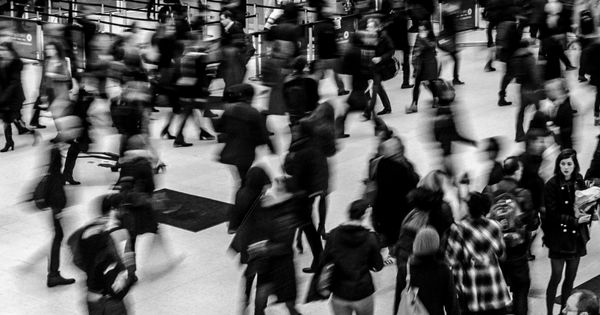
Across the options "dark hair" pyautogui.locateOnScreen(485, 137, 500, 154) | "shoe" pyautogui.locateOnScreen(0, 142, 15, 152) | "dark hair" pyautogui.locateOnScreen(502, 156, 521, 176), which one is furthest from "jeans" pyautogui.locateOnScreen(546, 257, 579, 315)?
"shoe" pyautogui.locateOnScreen(0, 142, 15, 152)

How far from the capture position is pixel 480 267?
7.45m

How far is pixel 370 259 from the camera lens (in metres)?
7.74

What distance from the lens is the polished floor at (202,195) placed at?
965 cm

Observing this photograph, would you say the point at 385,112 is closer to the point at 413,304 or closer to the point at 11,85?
the point at 11,85

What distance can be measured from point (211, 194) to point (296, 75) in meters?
1.84

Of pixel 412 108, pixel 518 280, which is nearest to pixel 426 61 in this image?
pixel 412 108

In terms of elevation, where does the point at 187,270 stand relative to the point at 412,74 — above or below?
below

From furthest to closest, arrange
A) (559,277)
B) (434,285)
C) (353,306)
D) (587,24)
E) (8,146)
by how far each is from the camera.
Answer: (587,24)
(8,146)
(559,277)
(353,306)
(434,285)

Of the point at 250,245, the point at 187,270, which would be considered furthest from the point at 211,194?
the point at 250,245

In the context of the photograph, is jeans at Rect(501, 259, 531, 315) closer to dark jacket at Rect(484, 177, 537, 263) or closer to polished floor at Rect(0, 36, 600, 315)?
dark jacket at Rect(484, 177, 537, 263)

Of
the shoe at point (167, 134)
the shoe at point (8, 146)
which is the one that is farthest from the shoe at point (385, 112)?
the shoe at point (8, 146)

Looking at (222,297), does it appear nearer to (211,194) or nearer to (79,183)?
(211,194)

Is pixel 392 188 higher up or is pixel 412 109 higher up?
pixel 412 109

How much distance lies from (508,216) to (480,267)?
0.89m
